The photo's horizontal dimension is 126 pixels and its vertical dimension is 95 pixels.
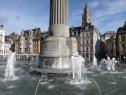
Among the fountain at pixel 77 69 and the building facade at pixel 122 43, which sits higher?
the building facade at pixel 122 43

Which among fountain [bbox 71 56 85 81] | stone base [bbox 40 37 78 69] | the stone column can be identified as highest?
the stone column

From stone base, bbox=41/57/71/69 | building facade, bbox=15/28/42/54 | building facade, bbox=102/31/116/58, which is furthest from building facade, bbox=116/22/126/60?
stone base, bbox=41/57/71/69

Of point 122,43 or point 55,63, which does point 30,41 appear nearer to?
point 122,43

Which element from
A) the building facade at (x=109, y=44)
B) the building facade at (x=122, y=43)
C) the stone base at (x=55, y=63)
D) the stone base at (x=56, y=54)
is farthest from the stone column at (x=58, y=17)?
the building facade at (x=109, y=44)

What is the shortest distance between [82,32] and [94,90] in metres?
72.1

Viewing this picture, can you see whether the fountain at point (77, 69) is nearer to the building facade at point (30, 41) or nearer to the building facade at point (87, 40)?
the building facade at point (87, 40)

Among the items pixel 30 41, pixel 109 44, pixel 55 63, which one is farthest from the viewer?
pixel 109 44

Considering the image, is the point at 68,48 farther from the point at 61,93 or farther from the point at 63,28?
the point at 61,93

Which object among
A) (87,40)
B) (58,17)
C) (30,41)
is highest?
(30,41)

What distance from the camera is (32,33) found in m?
96.9

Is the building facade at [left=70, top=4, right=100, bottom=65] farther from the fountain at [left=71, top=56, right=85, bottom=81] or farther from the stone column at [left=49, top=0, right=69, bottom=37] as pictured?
the fountain at [left=71, top=56, right=85, bottom=81]

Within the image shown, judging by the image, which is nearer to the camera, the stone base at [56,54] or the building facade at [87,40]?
the stone base at [56,54]

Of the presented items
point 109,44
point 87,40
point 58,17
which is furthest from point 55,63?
point 109,44

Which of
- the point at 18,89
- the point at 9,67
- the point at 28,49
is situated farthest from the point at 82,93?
the point at 28,49
